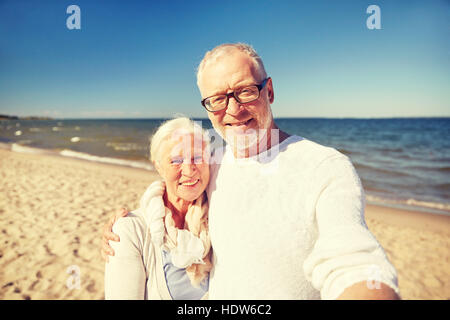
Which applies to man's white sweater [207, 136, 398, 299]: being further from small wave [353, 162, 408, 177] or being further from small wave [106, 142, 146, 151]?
small wave [106, 142, 146, 151]

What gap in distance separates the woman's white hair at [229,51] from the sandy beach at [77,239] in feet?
12.2

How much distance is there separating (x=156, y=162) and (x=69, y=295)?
3.11 metres

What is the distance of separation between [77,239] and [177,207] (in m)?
4.28

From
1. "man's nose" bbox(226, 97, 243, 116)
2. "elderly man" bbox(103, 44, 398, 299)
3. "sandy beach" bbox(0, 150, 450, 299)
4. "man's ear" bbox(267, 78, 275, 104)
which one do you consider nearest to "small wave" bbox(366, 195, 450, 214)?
"sandy beach" bbox(0, 150, 450, 299)

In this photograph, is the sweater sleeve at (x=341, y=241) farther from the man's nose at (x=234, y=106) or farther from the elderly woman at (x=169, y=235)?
the elderly woman at (x=169, y=235)

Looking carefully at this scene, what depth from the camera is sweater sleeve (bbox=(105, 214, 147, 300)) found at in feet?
5.16

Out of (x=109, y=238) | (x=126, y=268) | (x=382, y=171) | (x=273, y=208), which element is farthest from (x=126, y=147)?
(x=273, y=208)

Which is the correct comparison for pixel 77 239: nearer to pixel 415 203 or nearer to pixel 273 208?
pixel 273 208

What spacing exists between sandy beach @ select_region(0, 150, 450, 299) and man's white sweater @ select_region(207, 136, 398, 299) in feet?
10.5

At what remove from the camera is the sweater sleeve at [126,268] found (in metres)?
1.57

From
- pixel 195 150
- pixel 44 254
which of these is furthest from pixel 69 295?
pixel 195 150

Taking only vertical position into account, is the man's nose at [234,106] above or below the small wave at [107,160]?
above

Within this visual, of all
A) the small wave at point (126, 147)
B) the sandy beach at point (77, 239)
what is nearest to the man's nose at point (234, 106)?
the sandy beach at point (77, 239)

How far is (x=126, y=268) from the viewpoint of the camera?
5.24ft
